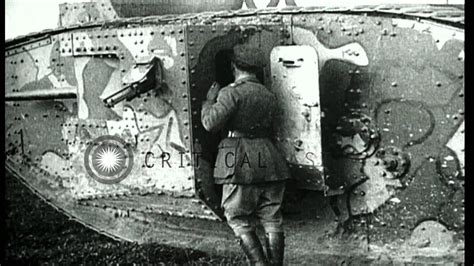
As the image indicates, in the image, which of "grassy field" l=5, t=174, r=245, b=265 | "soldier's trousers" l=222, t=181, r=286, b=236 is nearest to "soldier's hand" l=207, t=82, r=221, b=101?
"soldier's trousers" l=222, t=181, r=286, b=236

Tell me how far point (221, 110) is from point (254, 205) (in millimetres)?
764

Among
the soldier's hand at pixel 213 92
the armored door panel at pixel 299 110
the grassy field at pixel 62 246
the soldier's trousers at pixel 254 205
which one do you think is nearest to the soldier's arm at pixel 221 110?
the soldier's hand at pixel 213 92

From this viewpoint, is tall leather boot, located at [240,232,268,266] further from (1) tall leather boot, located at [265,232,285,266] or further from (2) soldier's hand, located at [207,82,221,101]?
(2) soldier's hand, located at [207,82,221,101]

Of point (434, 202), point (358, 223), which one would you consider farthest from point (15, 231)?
point (434, 202)

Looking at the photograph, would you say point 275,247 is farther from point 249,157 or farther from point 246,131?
point 246,131

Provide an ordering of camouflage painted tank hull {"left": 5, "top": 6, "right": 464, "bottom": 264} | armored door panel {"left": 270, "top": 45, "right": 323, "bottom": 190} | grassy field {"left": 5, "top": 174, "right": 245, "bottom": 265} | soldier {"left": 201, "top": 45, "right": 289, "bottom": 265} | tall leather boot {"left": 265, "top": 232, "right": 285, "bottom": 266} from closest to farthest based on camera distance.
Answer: camouflage painted tank hull {"left": 5, "top": 6, "right": 464, "bottom": 264}, armored door panel {"left": 270, "top": 45, "right": 323, "bottom": 190}, soldier {"left": 201, "top": 45, "right": 289, "bottom": 265}, tall leather boot {"left": 265, "top": 232, "right": 285, "bottom": 266}, grassy field {"left": 5, "top": 174, "right": 245, "bottom": 265}

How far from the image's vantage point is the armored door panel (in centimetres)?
566

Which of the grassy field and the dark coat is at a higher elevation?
the dark coat

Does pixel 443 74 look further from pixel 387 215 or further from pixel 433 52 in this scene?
pixel 387 215

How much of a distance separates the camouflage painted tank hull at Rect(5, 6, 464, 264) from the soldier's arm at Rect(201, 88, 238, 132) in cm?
18

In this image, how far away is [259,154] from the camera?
585 centimetres

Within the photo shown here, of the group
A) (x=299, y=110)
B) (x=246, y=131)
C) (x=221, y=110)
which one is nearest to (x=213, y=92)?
(x=221, y=110)

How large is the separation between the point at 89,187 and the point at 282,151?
6.03 feet

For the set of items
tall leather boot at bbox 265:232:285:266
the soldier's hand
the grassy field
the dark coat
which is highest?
the soldier's hand
